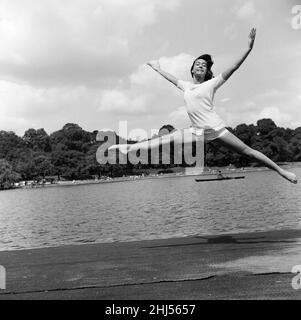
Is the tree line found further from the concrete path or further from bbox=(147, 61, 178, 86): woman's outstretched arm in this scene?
bbox=(147, 61, 178, 86): woman's outstretched arm

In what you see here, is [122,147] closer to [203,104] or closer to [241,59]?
[203,104]

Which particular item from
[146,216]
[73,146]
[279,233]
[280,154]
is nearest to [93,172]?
[73,146]

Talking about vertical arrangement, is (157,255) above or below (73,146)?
below

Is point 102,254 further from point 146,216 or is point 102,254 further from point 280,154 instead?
point 280,154

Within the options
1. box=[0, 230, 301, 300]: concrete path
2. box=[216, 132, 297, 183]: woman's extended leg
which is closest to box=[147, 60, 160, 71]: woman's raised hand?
box=[216, 132, 297, 183]: woman's extended leg

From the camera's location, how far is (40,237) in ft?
101

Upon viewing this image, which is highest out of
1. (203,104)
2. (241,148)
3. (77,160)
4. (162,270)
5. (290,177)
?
(77,160)

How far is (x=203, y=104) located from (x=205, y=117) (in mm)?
203

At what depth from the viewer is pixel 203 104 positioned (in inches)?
316

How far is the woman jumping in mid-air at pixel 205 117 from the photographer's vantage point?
7.95m

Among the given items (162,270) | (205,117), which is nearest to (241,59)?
(205,117)

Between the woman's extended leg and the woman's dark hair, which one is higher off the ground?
the woman's dark hair

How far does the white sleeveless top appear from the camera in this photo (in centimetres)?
795
